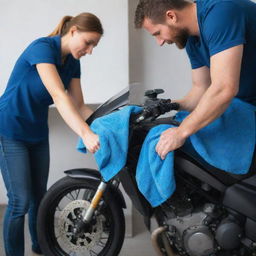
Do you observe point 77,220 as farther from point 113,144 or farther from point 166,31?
point 166,31

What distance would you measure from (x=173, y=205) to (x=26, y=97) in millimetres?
784

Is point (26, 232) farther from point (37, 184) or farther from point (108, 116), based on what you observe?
point (108, 116)

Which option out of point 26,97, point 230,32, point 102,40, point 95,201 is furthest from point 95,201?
point 102,40

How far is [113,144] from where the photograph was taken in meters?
1.33

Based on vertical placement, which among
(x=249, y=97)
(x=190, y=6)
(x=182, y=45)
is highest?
(x=190, y=6)

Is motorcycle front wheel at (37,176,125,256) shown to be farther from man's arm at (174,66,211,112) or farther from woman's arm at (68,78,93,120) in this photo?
man's arm at (174,66,211,112)

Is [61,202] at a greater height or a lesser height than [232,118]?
lesser

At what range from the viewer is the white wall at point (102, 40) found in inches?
86.0

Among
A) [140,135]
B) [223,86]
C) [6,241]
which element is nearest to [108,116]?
[140,135]

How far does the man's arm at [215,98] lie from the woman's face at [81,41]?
556 mm

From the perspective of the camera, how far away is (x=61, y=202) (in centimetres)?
175

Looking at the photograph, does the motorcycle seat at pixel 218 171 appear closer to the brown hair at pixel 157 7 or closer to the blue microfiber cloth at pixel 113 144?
the blue microfiber cloth at pixel 113 144

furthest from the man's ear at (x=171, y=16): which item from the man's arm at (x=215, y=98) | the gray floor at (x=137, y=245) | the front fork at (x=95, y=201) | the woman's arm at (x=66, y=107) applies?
the gray floor at (x=137, y=245)

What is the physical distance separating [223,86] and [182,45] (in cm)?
36
